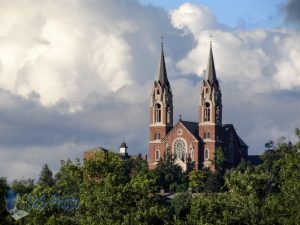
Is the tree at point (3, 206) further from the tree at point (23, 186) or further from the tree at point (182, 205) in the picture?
the tree at point (23, 186)

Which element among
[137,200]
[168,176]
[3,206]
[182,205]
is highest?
[168,176]

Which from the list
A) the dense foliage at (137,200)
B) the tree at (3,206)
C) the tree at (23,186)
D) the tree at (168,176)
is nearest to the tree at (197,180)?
the tree at (168,176)

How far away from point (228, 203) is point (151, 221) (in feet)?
36.9

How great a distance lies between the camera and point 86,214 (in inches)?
3300

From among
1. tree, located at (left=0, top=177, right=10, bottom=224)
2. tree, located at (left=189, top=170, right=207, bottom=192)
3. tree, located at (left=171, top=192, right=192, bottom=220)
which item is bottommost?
tree, located at (left=0, top=177, right=10, bottom=224)

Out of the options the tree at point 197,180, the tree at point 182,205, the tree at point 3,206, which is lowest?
the tree at point 3,206

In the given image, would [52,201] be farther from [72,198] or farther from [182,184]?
[182,184]

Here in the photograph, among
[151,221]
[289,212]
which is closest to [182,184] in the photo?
[151,221]

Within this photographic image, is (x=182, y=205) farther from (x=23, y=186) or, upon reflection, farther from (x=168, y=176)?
(x=168, y=176)

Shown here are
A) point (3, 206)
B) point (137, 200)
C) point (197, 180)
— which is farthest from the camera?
point (197, 180)

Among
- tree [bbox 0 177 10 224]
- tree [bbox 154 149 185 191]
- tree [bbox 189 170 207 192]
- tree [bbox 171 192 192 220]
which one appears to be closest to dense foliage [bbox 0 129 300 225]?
tree [bbox 0 177 10 224]

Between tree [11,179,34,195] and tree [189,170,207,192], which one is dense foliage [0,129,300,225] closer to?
tree [11,179,34,195]

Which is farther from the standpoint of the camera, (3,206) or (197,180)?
(197,180)

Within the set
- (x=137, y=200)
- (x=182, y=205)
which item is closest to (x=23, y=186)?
(x=182, y=205)
